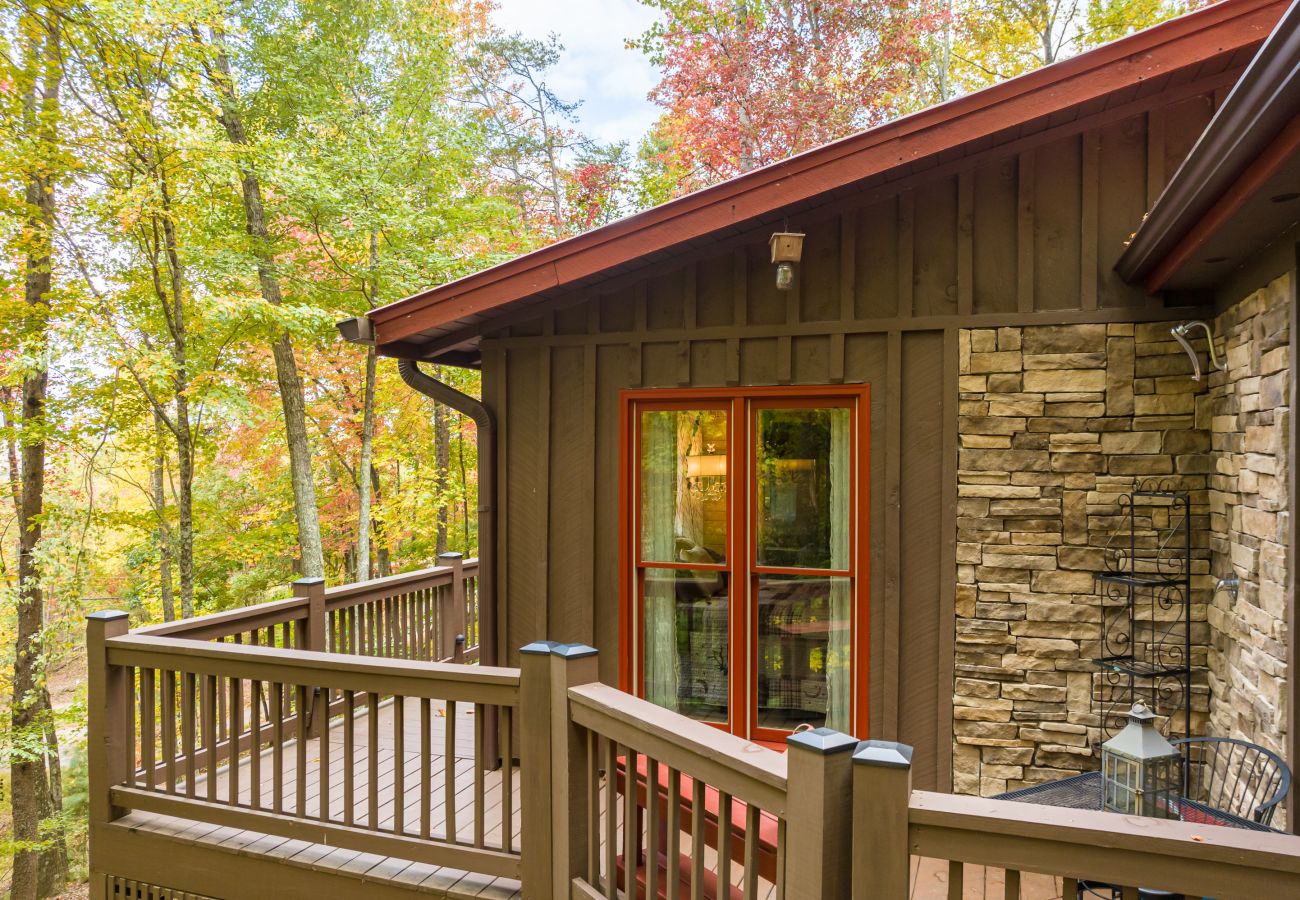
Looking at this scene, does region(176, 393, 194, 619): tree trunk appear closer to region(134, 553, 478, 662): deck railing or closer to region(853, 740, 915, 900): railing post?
region(134, 553, 478, 662): deck railing

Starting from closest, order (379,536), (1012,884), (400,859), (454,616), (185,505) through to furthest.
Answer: (1012,884) < (400,859) < (454,616) < (185,505) < (379,536)

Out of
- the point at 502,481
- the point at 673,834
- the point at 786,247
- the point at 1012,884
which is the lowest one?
the point at 673,834

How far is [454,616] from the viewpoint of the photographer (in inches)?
234

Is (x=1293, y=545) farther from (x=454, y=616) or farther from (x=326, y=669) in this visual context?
(x=454, y=616)

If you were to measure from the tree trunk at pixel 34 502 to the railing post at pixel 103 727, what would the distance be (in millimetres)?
5792

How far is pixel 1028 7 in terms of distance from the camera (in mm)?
12023

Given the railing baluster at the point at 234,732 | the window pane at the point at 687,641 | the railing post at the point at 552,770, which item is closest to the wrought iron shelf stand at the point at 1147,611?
the window pane at the point at 687,641

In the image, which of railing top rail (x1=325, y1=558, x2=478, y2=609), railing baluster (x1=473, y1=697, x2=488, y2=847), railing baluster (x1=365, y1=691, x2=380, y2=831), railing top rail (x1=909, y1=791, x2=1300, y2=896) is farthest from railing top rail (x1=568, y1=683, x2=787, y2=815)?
railing top rail (x1=325, y1=558, x2=478, y2=609)

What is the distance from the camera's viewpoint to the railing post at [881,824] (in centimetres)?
157

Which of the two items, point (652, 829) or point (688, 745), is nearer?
point (688, 745)

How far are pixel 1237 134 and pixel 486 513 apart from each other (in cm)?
345

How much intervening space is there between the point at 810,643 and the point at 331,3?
1042cm

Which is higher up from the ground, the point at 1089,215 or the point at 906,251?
the point at 1089,215

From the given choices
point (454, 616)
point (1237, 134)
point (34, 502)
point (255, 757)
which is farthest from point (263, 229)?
point (1237, 134)
